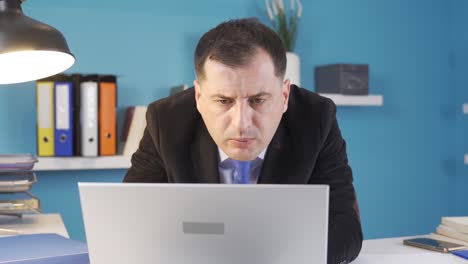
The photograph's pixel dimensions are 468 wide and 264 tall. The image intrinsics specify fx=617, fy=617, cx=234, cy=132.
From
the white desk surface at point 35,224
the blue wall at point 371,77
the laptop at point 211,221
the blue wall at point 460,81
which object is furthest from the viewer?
the blue wall at point 460,81

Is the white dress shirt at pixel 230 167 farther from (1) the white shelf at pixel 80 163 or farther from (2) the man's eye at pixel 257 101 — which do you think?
(1) the white shelf at pixel 80 163

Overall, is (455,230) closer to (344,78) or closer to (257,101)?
(257,101)

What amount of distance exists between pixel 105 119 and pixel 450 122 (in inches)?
78.7

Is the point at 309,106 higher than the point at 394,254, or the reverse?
the point at 309,106

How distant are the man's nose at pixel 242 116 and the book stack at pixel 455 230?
2.55 feet

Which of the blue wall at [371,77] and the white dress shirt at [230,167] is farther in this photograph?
the blue wall at [371,77]

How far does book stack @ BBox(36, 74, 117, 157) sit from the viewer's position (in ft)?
7.95

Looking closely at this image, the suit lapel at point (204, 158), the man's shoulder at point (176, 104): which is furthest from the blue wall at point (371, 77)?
the suit lapel at point (204, 158)

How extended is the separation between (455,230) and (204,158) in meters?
0.75

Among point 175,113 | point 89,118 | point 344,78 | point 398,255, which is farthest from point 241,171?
point 344,78

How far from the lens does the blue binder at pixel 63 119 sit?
2.42 m

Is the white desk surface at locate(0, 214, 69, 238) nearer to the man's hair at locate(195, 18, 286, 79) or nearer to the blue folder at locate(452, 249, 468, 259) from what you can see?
the man's hair at locate(195, 18, 286, 79)

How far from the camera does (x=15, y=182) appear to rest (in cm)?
219

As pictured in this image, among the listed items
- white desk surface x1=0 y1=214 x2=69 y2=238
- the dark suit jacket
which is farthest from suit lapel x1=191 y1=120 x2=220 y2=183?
white desk surface x1=0 y1=214 x2=69 y2=238
